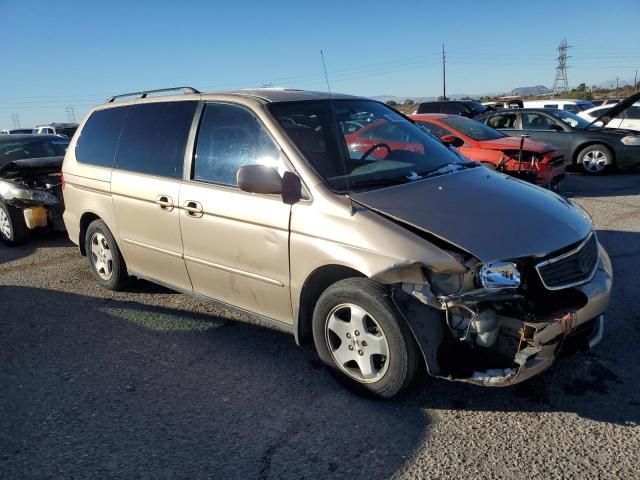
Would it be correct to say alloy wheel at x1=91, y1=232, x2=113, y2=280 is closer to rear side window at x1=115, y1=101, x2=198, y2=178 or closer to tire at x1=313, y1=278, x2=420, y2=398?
rear side window at x1=115, y1=101, x2=198, y2=178

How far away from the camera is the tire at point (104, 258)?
→ 4.93 m

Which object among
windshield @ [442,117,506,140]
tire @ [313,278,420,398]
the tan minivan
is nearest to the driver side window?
the tan minivan

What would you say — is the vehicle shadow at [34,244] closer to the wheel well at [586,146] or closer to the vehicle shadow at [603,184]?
the vehicle shadow at [603,184]

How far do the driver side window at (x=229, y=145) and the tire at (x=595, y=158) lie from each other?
10.2 meters

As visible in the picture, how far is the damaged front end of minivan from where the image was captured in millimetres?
2613

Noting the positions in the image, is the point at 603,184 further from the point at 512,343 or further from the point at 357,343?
the point at 357,343

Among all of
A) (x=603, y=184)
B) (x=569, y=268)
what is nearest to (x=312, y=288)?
(x=569, y=268)

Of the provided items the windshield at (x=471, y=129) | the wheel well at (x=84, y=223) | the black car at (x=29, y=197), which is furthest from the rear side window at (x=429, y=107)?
the wheel well at (x=84, y=223)

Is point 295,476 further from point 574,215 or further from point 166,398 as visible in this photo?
point 574,215

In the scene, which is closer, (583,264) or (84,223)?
(583,264)

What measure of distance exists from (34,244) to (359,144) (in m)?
5.91

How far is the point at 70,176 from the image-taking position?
5.33 meters

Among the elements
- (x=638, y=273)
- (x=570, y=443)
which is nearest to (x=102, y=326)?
(x=570, y=443)

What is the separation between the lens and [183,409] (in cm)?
309
